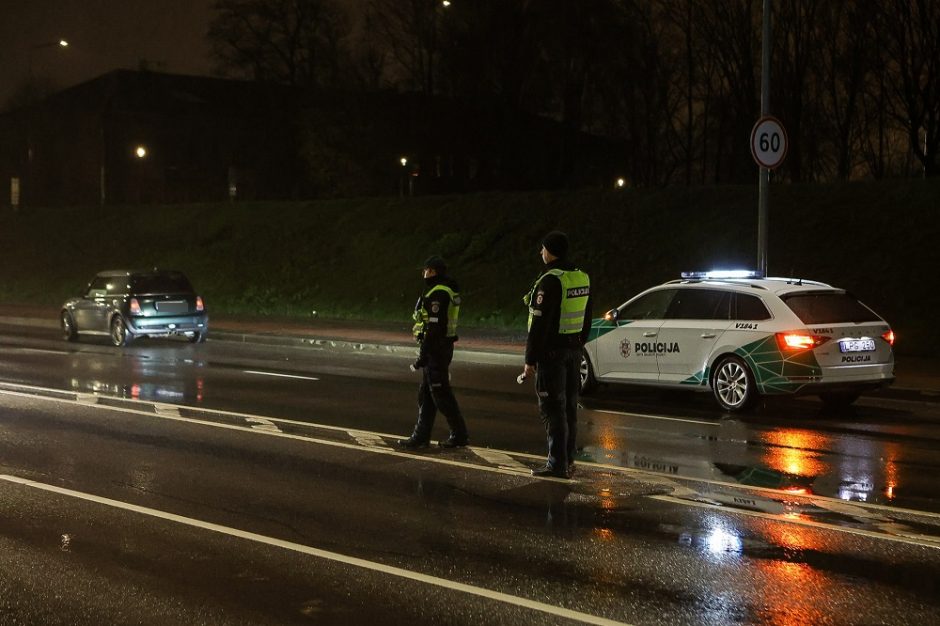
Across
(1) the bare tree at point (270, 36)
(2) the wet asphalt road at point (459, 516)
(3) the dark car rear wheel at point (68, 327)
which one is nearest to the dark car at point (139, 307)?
(3) the dark car rear wheel at point (68, 327)

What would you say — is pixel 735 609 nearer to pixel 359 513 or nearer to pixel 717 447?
pixel 359 513

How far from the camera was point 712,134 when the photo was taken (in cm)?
4275

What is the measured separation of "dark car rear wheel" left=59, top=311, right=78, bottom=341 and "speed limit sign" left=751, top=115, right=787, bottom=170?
14804 mm

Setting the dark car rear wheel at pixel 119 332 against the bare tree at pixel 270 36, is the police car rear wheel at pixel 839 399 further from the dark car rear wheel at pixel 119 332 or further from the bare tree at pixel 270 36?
the bare tree at pixel 270 36

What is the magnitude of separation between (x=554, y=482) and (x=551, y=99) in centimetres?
3377

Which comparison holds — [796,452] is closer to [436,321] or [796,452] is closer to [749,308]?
[749,308]

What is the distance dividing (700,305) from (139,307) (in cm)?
1294

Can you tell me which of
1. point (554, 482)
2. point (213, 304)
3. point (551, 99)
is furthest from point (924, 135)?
point (554, 482)

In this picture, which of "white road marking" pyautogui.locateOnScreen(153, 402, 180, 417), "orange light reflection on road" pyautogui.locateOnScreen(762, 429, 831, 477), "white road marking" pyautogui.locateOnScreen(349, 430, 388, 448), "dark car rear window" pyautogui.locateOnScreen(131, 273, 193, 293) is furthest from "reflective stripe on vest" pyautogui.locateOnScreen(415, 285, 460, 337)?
"dark car rear window" pyautogui.locateOnScreen(131, 273, 193, 293)

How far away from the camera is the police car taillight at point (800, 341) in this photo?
41.2ft

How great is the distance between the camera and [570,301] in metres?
8.74

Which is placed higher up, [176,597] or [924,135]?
[924,135]

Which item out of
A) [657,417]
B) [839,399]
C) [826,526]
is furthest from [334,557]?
[839,399]

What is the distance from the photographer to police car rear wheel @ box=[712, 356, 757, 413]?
513 inches
